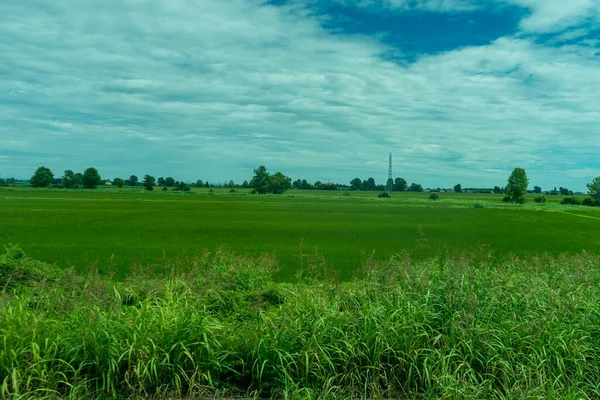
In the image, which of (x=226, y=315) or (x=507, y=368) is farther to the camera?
(x=226, y=315)

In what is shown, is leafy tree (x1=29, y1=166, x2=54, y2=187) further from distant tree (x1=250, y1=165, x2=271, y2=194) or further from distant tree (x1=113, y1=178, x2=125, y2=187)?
distant tree (x1=250, y1=165, x2=271, y2=194)

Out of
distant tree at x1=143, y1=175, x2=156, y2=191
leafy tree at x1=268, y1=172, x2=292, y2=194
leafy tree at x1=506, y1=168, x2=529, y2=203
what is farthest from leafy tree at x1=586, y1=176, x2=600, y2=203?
distant tree at x1=143, y1=175, x2=156, y2=191

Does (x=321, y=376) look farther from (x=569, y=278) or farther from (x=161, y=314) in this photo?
(x=569, y=278)

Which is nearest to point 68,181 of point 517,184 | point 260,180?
point 260,180

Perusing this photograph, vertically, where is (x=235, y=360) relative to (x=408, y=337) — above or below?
below

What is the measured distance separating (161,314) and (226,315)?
5.78 feet

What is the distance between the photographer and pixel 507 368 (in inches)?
203

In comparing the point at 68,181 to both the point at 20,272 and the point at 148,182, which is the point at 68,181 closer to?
the point at 148,182

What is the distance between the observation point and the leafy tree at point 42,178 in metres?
149

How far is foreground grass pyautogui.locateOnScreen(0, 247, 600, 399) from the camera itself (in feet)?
16.2

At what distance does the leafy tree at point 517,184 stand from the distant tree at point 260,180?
81.4 meters

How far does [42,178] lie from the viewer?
150 metres

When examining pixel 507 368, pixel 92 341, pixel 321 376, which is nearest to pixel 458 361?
pixel 507 368

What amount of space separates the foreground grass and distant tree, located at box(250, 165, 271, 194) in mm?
152581
